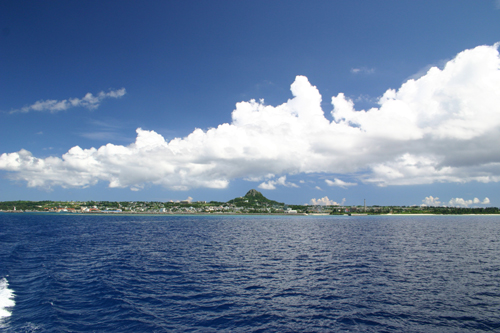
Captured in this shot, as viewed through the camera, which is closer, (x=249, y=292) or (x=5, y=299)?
(x=5, y=299)

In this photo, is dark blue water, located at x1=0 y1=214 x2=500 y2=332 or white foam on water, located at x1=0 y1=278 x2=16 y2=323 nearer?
dark blue water, located at x1=0 y1=214 x2=500 y2=332

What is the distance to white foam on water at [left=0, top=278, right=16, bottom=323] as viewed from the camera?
27.2m

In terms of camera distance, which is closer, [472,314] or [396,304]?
[472,314]

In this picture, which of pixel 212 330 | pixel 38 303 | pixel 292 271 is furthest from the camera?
pixel 292 271

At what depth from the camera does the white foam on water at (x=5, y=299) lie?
2717cm

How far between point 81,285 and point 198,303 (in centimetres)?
1978

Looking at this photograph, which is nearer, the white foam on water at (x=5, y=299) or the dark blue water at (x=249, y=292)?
the dark blue water at (x=249, y=292)

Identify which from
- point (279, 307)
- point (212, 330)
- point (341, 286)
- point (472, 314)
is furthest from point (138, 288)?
point (472, 314)

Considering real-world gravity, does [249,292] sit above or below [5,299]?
below

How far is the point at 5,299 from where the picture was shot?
31.0 metres

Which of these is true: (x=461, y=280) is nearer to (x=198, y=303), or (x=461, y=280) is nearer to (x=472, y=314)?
(x=472, y=314)

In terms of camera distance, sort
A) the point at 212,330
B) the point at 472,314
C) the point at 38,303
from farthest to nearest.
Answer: the point at 38,303, the point at 472,314, the point at 212,330

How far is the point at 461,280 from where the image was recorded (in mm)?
40906

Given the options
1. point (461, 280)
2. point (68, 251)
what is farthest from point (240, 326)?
point (68, 251)
